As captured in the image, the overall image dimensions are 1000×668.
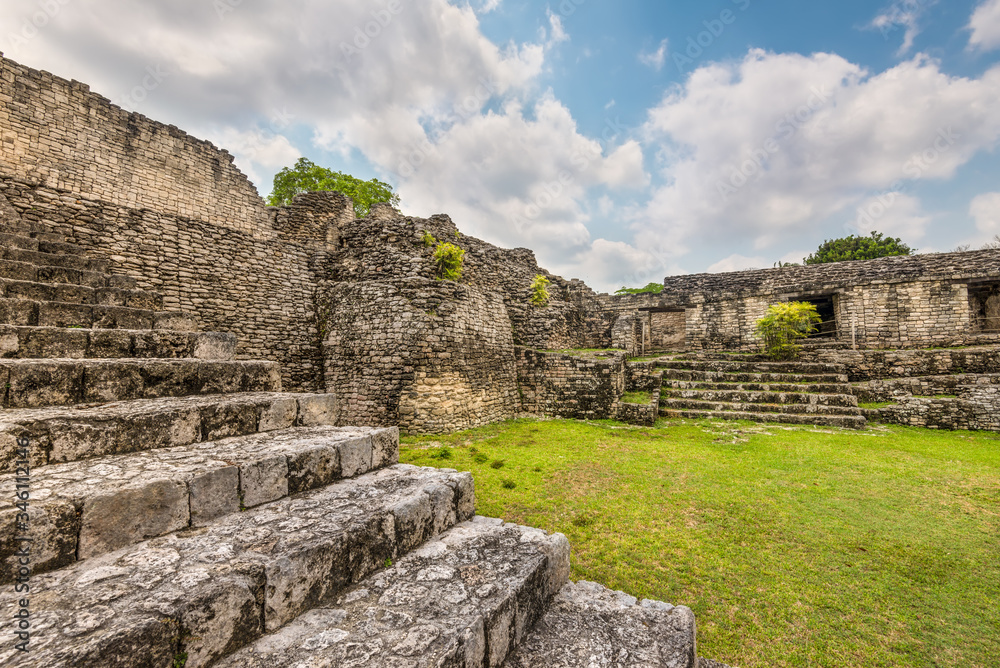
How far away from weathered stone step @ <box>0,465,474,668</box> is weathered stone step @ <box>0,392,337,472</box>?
31.1 inches

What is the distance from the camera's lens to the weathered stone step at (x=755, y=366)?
35.5 ft

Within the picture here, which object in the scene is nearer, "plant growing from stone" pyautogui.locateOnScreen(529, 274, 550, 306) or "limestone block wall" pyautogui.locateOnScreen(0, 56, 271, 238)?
"limestone block wall" pyautogui.locateOnScreen(0, 56, 271, 238)

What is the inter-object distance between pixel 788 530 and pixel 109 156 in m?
13.3

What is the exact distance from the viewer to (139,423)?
221cm

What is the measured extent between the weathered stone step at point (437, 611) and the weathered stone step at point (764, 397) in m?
8.99

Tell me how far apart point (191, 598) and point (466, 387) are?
760cm

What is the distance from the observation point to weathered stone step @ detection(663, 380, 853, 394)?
966 centimetres

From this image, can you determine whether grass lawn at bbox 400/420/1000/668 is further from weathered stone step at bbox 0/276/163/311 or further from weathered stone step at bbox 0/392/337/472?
weathered stone step at bbox 0/276/163/311

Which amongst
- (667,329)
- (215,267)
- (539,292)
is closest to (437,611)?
(215,267)

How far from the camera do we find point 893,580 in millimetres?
3061

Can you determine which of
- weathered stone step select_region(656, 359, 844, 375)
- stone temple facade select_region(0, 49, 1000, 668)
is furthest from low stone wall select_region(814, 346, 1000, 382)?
weathered stone step select_region(656, 359, 844, 375)

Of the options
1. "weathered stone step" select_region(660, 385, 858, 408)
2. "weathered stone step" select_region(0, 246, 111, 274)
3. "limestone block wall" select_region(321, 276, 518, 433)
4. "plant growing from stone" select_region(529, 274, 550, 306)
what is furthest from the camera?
"plant growing from stone" select_region(529, 274, 550, 306)

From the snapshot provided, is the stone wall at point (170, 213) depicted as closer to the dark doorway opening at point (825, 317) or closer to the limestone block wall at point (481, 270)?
the limestone block wall at point (481, 270)

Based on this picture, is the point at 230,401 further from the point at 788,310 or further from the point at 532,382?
the point at 788,310
